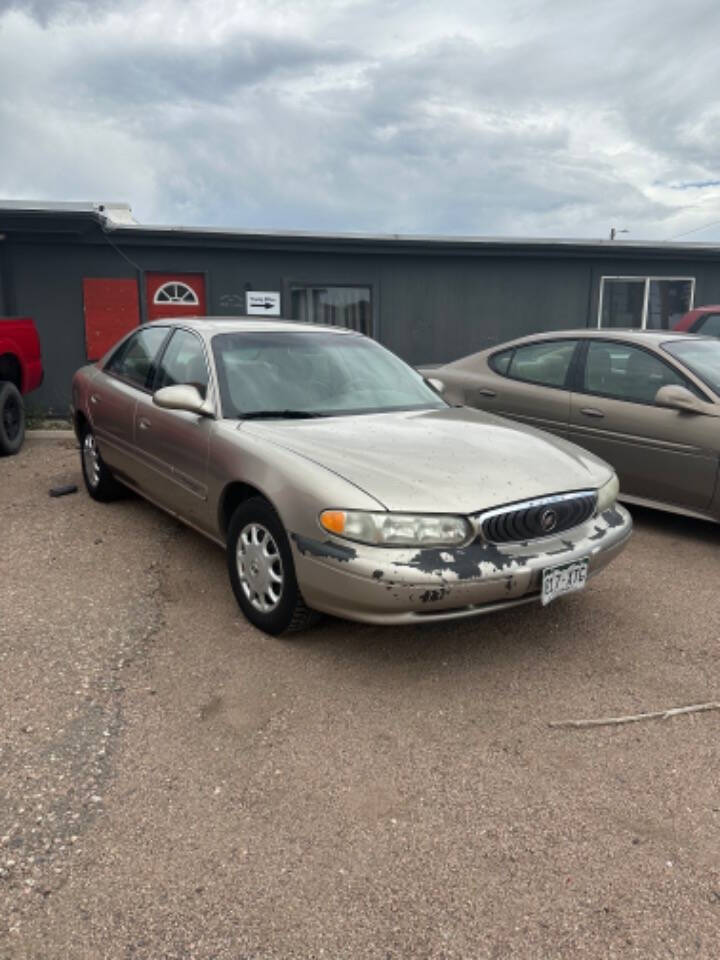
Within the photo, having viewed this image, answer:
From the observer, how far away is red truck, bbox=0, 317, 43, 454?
25.2 ft

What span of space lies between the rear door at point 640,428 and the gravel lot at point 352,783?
116 centimetres

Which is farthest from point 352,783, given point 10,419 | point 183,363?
Answer: point 10,419

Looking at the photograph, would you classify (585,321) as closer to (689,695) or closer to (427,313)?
(427,313)

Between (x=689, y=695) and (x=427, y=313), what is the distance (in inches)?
367

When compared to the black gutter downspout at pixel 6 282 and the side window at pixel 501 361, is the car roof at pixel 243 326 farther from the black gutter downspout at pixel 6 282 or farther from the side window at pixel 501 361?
the black gutter downspout at pixel 6 282

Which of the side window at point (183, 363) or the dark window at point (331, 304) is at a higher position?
the dark window at point (331, 304)

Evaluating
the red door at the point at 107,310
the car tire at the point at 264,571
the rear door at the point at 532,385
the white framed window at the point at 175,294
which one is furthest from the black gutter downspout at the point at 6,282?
the car tire at the point at 264,571

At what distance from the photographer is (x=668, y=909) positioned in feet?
6.50

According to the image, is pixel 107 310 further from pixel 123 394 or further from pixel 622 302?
pixel 622 302

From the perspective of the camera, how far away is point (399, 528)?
296cm

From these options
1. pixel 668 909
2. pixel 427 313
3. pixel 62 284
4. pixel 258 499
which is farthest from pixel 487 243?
pixel 668 909

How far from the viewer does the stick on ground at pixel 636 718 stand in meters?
2.88

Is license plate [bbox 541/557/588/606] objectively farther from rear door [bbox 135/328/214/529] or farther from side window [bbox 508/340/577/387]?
side window [bbox 508/340/577/387]

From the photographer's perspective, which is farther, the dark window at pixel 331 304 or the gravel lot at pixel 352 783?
the dark window at pixel 331 304
